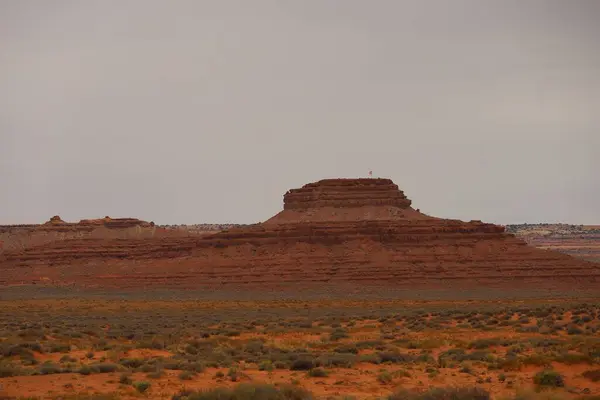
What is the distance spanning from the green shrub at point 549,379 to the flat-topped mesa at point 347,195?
268ft

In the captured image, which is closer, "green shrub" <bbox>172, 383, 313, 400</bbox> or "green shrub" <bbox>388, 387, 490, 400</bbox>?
"green shrub" <bbox>388, 387, 490, 400</bbox>

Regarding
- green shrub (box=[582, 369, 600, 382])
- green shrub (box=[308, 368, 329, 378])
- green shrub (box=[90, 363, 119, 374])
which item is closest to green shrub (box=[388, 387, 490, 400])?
green shrub (box=[582, 369, 600, 382])

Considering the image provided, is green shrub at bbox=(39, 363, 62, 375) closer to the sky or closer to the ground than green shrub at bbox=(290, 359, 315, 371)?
closer to the sky

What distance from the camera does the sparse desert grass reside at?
26.5 m

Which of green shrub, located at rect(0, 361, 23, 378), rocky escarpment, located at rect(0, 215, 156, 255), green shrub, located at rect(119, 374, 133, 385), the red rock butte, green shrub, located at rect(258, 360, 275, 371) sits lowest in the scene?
green shrub, located at rect(258, 360, 275, 371)

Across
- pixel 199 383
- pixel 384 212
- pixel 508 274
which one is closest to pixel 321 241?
pixel 384 212

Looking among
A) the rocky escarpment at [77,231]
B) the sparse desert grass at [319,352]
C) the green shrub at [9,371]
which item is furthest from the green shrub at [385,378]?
the rocky escarpment at [77,231]

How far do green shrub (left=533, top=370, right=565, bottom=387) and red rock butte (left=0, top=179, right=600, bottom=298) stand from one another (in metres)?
57.1

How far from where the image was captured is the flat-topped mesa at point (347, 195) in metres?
108

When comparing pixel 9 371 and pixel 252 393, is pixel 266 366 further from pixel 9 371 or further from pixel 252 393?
pixel 252 393

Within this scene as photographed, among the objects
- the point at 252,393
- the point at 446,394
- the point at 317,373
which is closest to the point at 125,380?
the point at 317,373

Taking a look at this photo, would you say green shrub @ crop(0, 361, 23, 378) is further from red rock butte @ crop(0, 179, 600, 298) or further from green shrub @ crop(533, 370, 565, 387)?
red rock butte @ crop(0, 179, 600, 298)

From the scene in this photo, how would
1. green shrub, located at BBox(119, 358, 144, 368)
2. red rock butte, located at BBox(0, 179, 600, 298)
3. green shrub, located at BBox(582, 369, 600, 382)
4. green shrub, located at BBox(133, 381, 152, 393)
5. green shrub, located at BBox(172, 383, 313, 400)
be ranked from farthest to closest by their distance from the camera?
red rock butte, located at BBox(0, 179, 600, 298), green shrub, located at BBox(119, 358, 144, 368), green shrub, located at BBox(582, 369, 600, 382), green shrub, located at BBox(133, 381, 152, 393), green shrub, located at BBox(172, 383, 313, 400)

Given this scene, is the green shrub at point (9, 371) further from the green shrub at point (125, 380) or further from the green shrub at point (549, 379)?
the green shrub at point (549, 379)
